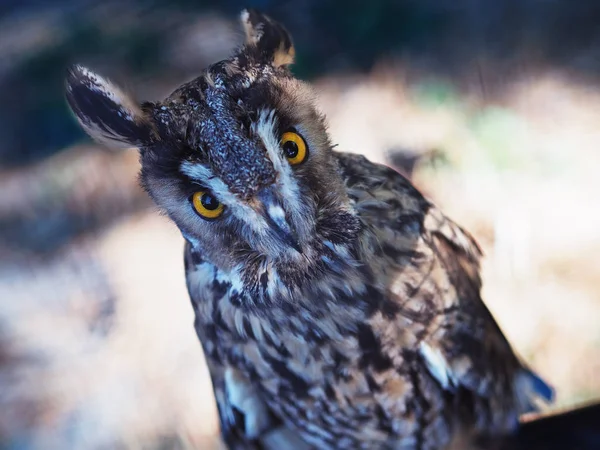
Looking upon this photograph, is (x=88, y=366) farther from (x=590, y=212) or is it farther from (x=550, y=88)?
(x=550, y=88)

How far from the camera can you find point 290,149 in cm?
78

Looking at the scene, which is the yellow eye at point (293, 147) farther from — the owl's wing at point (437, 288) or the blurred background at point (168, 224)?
the blurred background at point (168, 224)

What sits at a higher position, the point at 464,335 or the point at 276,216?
the point at 276,216

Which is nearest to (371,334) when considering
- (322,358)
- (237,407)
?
(322,358)

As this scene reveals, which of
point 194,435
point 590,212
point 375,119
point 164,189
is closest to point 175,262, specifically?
point 194,435

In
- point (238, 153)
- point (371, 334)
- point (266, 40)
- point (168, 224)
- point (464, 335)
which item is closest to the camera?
point (238, 153)

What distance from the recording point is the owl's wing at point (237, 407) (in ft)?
3.58

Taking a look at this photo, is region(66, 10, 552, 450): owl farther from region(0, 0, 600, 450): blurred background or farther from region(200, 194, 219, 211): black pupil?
region(0, 0, 600, 450): blurred background

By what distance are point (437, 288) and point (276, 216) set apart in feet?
1.41

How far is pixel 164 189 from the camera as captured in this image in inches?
31.7

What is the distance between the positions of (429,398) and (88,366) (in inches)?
40.9

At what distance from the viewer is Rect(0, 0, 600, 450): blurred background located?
1.65 meters

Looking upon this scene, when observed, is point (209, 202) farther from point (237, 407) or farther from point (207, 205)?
point (237, 407)

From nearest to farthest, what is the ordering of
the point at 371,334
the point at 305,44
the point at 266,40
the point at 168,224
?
the point at 266,40 → the point at 371,334 → the point at 168,224 → the point at 305,44
